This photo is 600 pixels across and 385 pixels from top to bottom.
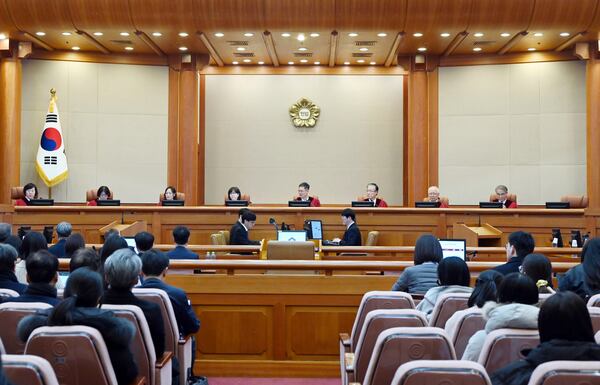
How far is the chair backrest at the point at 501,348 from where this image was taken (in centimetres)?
248

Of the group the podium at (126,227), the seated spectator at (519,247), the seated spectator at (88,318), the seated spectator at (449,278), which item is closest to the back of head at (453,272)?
the seated spectator at (449,278)

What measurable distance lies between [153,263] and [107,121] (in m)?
9.72

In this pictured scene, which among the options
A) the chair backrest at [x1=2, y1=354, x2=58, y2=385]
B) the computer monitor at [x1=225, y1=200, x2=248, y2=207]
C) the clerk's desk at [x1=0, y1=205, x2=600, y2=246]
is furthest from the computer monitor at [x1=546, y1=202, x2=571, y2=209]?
the chair backrest at [x1=2, y1=354, x2=58, y2=385]

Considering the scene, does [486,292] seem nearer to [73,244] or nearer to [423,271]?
[423,271]

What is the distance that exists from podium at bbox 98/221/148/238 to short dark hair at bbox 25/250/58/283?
4.92 metres

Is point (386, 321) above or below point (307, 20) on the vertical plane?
below

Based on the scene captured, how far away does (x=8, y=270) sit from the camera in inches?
155

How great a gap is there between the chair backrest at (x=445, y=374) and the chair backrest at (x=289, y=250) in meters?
4.89

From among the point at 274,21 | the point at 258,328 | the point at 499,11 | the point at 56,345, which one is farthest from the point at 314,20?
the point at 56,345

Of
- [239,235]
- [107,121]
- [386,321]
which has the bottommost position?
[386,321]

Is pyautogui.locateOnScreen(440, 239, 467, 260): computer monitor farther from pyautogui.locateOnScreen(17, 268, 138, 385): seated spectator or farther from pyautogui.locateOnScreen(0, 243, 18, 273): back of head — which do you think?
pyautogui.locateOnScreen(17, 268, 138, 385): seated spectator

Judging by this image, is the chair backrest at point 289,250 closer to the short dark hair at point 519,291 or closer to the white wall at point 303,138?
the short dark hair at point 519,291

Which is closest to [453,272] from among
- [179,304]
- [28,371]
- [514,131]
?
[179,304]

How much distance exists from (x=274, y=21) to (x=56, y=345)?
28.2 feet
